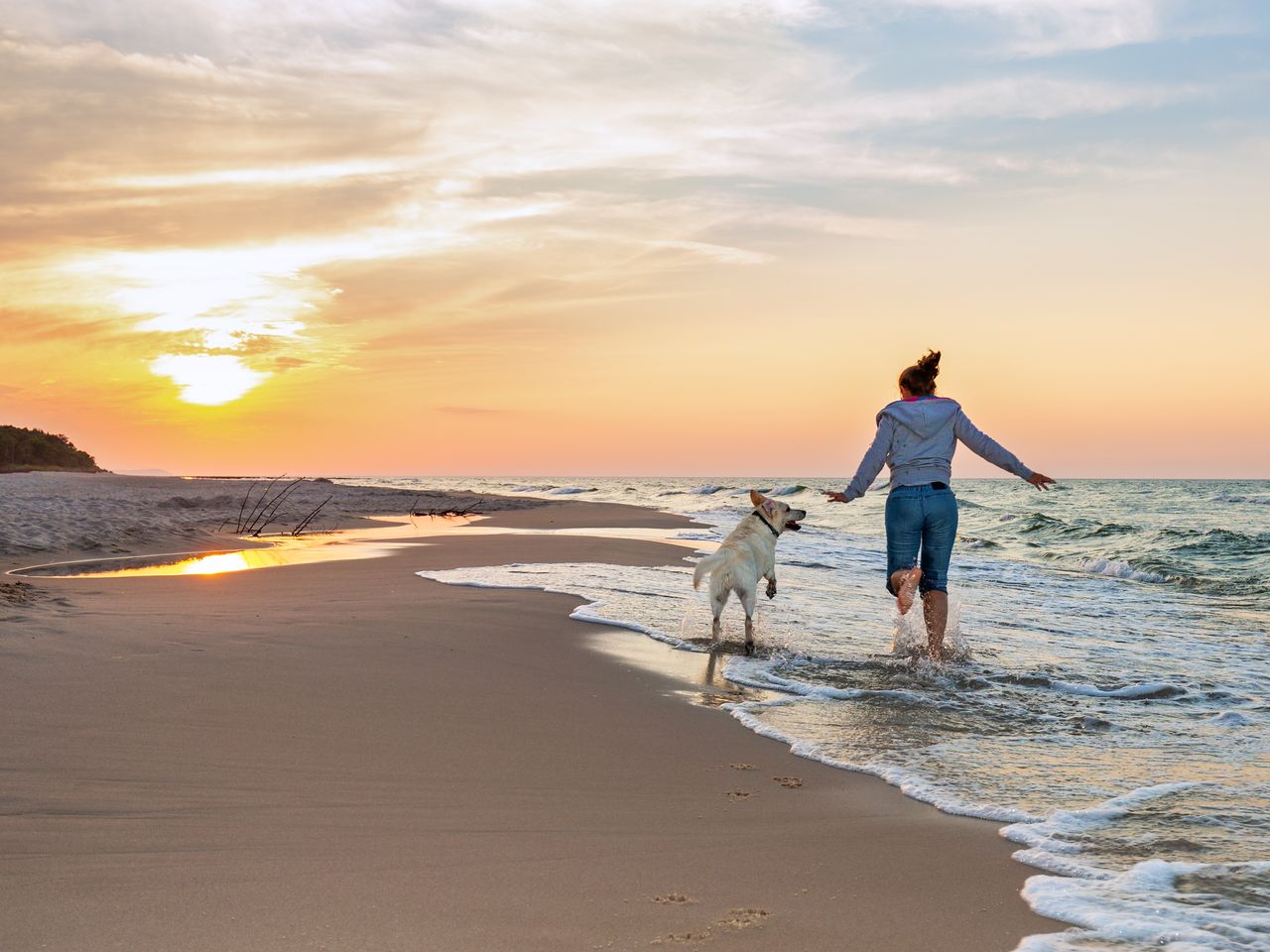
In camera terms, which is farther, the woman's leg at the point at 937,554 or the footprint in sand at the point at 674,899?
the woman's leg at the point at 937,554

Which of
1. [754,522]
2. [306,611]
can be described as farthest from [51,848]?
[754,522]

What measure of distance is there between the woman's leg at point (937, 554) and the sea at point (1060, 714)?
0.28 meters

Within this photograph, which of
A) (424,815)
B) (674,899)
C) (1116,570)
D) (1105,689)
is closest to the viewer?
(674,899)

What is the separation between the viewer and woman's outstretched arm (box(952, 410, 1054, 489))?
24.2 feet

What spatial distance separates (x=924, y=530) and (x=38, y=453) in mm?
82816

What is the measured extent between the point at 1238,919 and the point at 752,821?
159cm

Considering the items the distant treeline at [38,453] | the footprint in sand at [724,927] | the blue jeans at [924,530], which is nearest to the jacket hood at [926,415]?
the blue jeans at [924,530]

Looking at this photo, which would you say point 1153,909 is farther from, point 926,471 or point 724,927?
point 926,471

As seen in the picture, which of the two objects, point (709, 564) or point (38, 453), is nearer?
point (709, 564)

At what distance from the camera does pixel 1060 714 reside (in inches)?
223

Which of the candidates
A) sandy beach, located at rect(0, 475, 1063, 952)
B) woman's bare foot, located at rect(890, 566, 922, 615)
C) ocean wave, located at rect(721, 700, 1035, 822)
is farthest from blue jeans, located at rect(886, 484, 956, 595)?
ocean wave, located at rect(721, 700, 1035, 822)

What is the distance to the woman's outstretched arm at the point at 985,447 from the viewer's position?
7371 millimetres

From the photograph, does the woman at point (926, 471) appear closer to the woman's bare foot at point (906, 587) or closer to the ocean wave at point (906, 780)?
the woman's bare foot at point (906, 587)

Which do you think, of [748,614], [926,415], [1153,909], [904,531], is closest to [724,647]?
[748,614]
